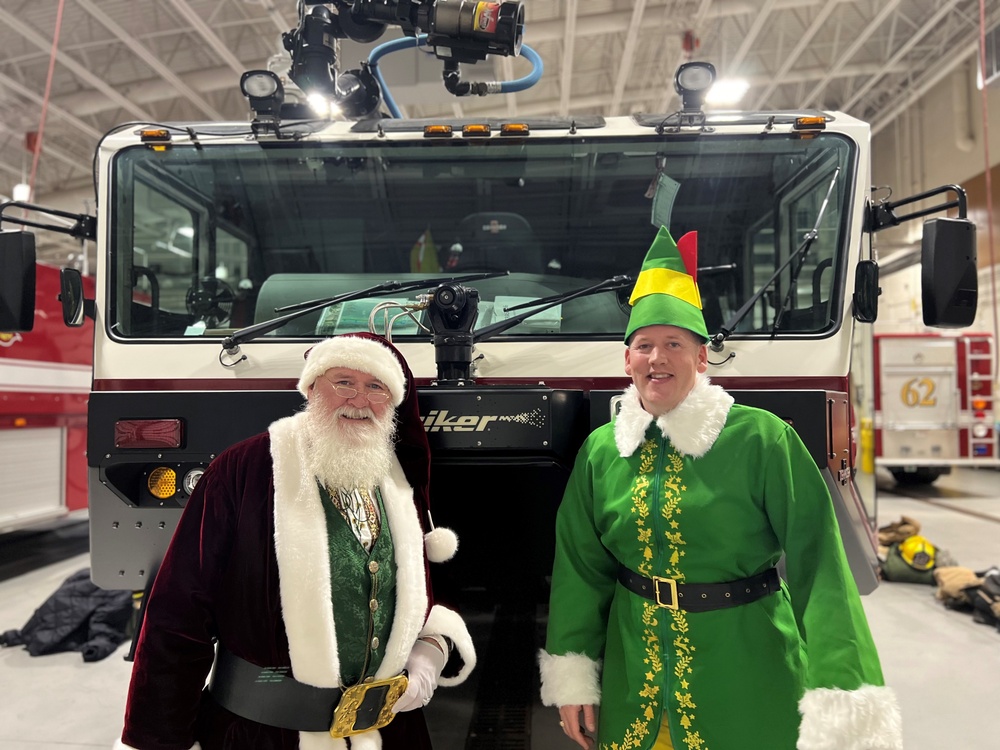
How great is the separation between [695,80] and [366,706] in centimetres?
251

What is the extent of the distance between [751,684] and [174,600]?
131cm

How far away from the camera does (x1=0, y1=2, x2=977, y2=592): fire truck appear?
100 inches

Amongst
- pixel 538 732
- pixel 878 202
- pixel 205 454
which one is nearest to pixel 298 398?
pixel 205 454

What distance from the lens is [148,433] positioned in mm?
2562

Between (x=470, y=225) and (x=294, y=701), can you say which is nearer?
(x=294, y=701)

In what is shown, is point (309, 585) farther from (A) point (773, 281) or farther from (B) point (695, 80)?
(B) point (695, 80)

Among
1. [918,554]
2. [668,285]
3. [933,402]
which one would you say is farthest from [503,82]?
[933,402]

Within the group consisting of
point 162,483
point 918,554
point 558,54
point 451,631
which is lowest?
point 918,554

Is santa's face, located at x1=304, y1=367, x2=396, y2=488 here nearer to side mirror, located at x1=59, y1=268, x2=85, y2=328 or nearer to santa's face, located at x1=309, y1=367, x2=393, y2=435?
santa's face, located at x1=309, y1=367, x2=393, y2=435

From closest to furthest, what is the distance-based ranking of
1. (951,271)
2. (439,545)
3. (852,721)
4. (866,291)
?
(852,721), (439,545), (951,271), (866,291)

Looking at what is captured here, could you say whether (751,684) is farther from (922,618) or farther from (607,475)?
(922,618)

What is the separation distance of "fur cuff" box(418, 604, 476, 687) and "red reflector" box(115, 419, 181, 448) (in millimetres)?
1173

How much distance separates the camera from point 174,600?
5.47 ft

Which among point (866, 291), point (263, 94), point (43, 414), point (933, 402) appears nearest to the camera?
point (866, 291)
